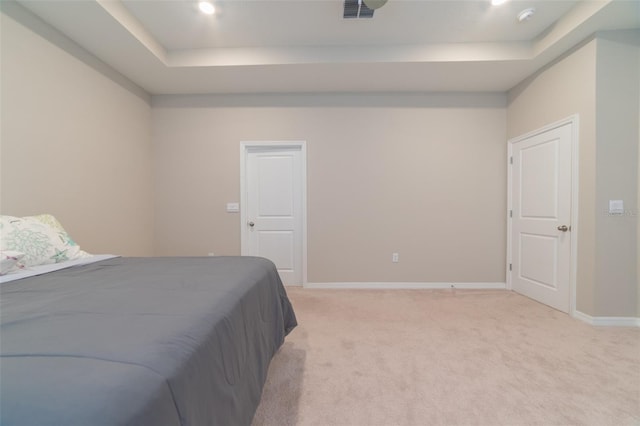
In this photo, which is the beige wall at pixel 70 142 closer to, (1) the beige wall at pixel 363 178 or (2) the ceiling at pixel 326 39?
(2) the ceiling at pixel 326 39

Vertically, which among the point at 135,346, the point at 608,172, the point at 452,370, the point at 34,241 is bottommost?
Answer: the point at 452,370

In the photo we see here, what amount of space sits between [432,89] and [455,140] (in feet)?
2.39

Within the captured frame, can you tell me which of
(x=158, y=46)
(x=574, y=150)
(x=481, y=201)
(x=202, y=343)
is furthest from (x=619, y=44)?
(x=158, y=46)

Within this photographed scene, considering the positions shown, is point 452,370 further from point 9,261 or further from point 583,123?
point 9,261

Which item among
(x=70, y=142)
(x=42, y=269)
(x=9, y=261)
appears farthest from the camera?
(x=70, y=142)

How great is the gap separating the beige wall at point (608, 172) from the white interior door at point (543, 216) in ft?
0.56

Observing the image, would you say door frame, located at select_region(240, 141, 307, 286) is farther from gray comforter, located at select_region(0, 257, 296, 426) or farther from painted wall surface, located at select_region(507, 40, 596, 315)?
painted wall surface, located at select_region(507, 40, 596, 315)

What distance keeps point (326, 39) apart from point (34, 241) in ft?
9.41

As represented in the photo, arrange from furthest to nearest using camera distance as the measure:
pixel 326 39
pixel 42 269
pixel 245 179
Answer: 1. pixel 245 179
2. pixel 326 39
3. pixel 42 269

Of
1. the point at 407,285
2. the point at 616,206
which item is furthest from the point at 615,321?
the point at 407,285

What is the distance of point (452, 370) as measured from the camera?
5.26ft

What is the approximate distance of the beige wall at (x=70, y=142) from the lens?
1.85 m

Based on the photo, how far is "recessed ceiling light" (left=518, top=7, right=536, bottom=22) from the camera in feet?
7.06

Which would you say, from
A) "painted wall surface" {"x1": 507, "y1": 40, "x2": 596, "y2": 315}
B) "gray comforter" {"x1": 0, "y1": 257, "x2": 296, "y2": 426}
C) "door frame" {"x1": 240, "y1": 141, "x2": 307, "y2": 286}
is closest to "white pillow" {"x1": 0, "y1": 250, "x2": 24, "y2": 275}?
"gray comforter" {"x1": 0, "y1": 257, "x2": 296, "y2": 426}
